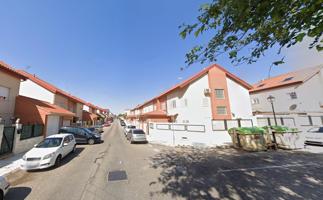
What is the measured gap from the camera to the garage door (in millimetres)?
15118

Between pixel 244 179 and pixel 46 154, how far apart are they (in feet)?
33.1

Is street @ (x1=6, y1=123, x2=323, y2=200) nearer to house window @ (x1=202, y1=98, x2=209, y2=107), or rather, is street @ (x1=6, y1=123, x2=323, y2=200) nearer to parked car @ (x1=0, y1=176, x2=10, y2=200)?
parked car @ (x1=0, y1=176, x2=10, y2=200)

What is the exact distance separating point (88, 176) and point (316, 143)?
19445 millimetres

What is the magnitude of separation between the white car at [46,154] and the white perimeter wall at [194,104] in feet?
49.5

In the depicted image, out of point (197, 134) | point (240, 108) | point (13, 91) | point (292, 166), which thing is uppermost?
point (13, 91)

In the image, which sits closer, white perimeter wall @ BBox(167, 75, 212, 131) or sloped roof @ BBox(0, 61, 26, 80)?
sloped roof @ BBox(0, 61, 26, 80)

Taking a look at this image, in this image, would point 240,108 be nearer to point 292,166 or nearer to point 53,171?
point 292,166

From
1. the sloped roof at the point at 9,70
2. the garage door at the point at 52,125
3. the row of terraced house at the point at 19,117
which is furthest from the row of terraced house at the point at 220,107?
the sloped roof at the point at 9,70

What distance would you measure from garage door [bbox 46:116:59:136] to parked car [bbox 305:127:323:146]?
2653cm

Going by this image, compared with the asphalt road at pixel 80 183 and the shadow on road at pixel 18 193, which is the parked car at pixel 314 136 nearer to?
the asphalt road at pixel 80 183

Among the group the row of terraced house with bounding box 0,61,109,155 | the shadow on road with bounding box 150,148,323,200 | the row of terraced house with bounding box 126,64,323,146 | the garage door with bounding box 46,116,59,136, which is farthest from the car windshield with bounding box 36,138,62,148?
the row of terraced house with bounding box 126,64,323,146

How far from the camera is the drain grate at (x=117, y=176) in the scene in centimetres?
651

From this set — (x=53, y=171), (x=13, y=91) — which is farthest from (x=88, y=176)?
(x=13, y=91)

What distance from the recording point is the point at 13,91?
44.1 ft
